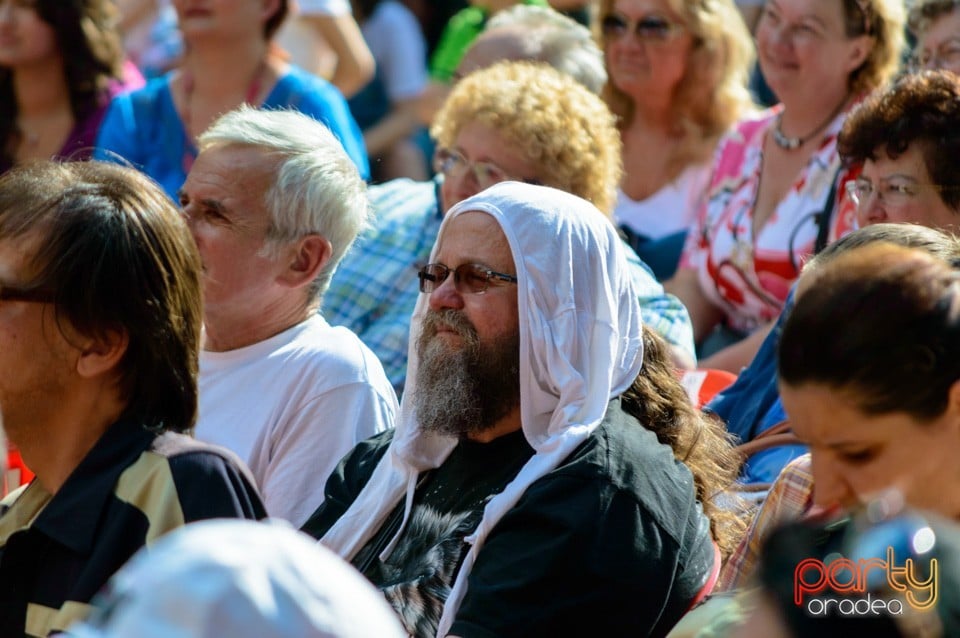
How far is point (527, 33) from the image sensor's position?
5195 mm

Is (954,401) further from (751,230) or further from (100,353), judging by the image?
(751,230)

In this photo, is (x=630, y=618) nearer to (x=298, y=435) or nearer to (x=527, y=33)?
(x=298, y=435)

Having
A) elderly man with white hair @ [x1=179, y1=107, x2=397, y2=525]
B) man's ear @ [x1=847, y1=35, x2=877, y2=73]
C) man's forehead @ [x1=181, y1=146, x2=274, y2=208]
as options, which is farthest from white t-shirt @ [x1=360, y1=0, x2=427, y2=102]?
man's forehead @ [x1=181, y1=146, x2=274, y2=208]

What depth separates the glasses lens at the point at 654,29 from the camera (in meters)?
5.20

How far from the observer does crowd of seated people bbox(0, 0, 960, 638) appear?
1.91 meters

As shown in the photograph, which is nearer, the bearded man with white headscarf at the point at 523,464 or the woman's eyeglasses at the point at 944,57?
the bearded man with white headscarf at the point at 523,464

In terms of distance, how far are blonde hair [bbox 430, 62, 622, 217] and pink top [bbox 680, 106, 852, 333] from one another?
51 cm

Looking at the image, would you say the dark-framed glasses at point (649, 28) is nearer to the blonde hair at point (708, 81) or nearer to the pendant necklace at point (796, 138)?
the blonde hair at point (708, 81)

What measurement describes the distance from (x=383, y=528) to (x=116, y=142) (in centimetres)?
284

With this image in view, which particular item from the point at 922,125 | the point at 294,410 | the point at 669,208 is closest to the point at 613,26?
the point at 669,208

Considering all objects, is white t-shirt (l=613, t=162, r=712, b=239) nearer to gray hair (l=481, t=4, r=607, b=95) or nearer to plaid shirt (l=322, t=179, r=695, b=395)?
gray hair (l=481, t=4, r=607, b=95)

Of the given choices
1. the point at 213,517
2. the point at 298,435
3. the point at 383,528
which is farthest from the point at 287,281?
the point at 213,517

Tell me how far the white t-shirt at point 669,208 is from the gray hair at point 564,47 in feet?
1.47

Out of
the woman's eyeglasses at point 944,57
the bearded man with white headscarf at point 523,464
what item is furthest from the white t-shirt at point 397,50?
the bearded man with white headscarf at point 523,464
